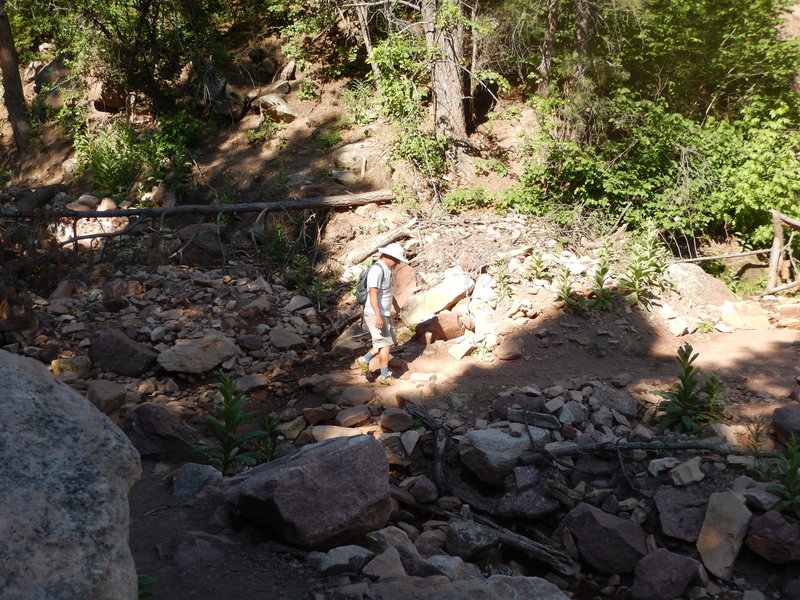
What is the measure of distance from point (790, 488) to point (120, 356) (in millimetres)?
7199

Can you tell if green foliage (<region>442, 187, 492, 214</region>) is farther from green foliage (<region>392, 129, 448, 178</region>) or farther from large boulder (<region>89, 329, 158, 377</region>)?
large boulder (<region>89, 329, 158, 377</region>)

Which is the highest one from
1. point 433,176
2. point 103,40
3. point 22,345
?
point 103,40

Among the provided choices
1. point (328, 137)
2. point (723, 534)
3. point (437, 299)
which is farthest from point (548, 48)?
point (723, 534)

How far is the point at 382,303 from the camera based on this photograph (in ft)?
24.8

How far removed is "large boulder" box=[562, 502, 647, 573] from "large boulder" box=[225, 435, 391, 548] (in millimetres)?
1902

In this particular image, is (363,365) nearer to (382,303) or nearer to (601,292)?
(382,303)

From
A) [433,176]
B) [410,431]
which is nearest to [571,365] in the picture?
[410,431]

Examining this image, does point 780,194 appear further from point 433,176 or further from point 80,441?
point 80,441

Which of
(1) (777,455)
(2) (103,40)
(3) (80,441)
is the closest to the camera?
(3) (80,441)

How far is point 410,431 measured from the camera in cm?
664

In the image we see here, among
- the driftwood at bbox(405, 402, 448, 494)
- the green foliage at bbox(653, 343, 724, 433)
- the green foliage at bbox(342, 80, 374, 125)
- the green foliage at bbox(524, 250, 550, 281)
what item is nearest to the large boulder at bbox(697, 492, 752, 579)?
the green foliage at bbox(653, 343, 724, 433)

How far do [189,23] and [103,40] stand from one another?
1.79 meters

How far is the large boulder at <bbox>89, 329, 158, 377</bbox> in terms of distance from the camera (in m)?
8.34

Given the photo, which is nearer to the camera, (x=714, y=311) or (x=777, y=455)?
(x=777, y=455)
